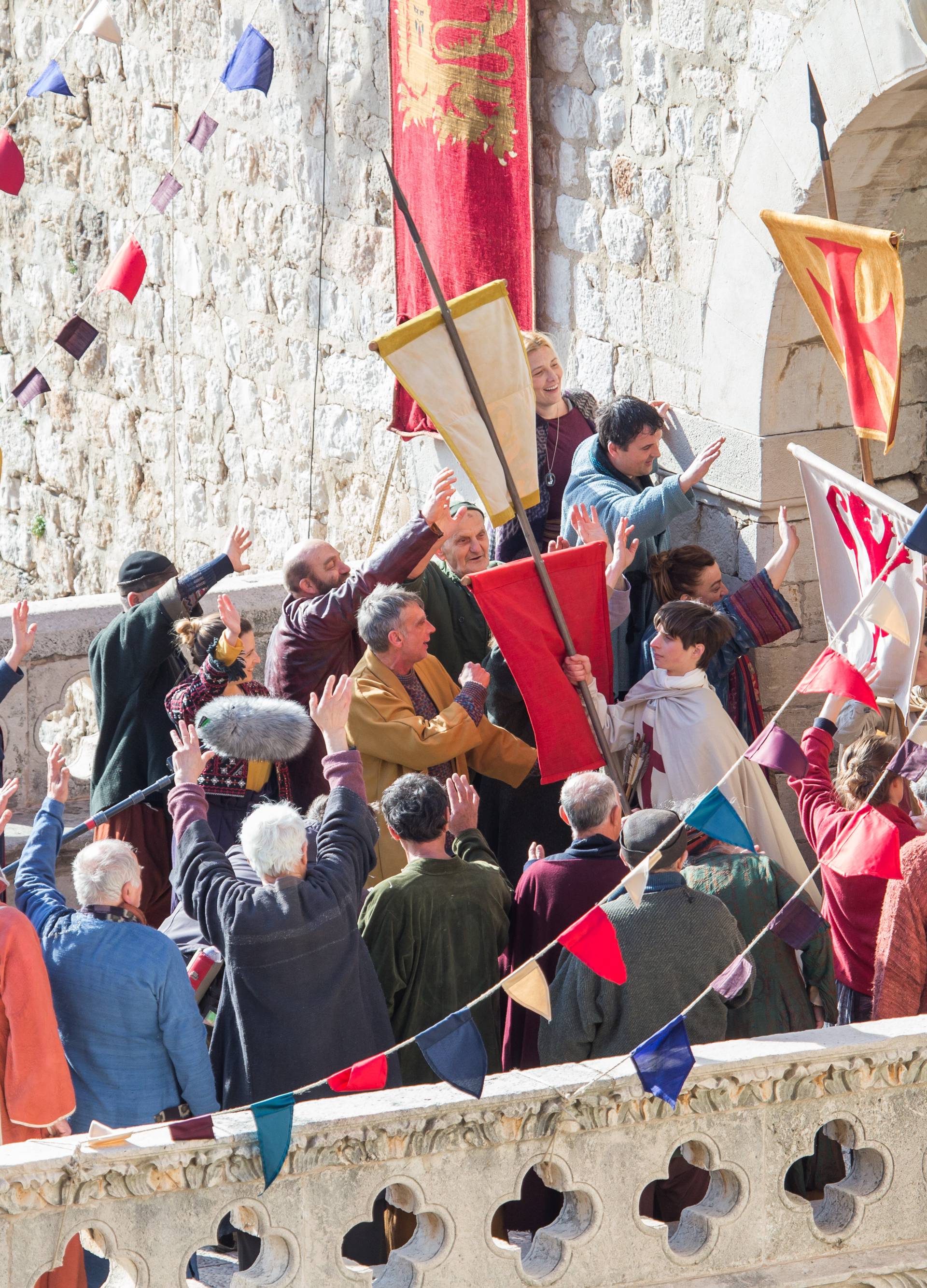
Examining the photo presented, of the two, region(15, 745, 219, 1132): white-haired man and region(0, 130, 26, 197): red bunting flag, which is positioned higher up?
region(0, 130, 26, 197): red bunting flag

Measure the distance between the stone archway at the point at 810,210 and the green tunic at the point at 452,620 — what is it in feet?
3.35

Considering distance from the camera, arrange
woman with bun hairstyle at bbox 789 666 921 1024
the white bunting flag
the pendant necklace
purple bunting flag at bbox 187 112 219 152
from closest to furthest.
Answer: woman with bun hairstyle at bbox 789 666 921 1024 < the pendant necklace < the white bunting flag < purple bunting flag at bbox 187 112 219 152

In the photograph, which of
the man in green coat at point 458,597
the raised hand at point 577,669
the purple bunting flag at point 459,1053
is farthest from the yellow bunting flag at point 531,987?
the man in green coat at point 458,597

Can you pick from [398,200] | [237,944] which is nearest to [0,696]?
[237,944]

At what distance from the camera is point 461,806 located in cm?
445

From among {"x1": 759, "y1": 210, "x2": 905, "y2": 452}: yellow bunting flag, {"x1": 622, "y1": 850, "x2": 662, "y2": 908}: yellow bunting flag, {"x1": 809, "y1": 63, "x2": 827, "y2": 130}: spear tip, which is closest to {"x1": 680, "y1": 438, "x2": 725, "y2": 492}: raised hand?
{"x1": 759, "y1": 210, "x2": 905, "y2": 452}: yellow bunting flag

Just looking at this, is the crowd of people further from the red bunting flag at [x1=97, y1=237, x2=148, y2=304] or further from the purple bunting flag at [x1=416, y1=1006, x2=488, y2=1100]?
the red bunting flag at [x1=97, y1=237, x2=148, y2=304]

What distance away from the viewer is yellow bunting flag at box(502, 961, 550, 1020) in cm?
344

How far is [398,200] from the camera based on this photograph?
13.0ft

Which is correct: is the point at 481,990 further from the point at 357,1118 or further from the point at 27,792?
the point at 27,792

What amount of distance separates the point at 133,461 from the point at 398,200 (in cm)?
606

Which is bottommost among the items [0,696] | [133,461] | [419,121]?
[0,696]

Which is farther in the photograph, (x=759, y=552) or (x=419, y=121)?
(x=419, y=121)

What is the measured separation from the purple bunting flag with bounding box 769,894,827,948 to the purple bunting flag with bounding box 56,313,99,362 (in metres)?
5.05
